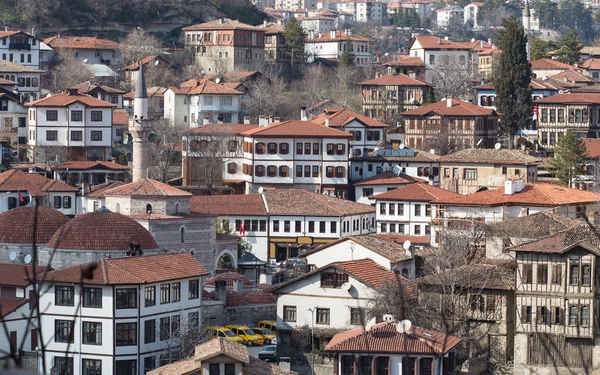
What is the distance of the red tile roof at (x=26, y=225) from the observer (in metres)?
51.7

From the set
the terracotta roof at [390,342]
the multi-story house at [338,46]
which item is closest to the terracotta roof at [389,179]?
the terracotta roof at [390,342]

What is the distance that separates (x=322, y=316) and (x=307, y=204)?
80.5ft

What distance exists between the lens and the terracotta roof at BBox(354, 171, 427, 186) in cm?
7531

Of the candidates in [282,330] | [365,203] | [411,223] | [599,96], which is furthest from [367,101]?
[282,330]

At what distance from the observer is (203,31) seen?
356 feet

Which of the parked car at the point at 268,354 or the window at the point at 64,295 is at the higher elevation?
the window at the point at 64,295

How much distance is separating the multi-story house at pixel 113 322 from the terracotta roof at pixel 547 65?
217 ft

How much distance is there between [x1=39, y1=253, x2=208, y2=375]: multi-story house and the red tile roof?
8.33 m

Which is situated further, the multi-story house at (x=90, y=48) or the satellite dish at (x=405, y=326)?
the multi-story house at (x=90, y=48)

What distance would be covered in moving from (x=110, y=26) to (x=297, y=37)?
1413cm

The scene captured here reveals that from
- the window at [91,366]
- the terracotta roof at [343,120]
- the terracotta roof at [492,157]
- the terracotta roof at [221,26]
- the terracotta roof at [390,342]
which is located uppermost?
the terracotta roof at [221,26]

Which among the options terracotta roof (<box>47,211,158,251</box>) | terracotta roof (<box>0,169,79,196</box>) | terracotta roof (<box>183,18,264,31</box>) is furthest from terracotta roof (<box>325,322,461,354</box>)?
terracotta roof (<box>183,18,264,31</box>)

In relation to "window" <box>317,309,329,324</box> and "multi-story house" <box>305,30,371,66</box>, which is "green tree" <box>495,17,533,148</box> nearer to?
"window" <box>317,309,329,324</box>

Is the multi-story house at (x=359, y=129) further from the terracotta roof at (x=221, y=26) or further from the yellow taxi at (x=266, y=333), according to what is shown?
the yellow taxi at (x=266, y=333)
